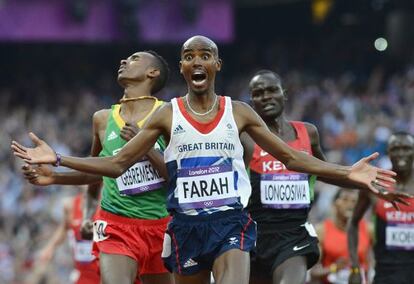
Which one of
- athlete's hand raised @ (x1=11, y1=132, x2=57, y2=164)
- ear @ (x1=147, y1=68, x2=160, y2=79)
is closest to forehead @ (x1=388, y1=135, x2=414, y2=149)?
ear @ (x1=147, y1=68, x2=160, y2=79)

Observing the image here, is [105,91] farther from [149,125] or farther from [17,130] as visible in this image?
[149,125]

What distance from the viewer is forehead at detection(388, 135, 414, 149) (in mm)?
10711

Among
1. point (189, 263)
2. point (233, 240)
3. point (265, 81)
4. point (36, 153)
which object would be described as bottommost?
point (189, 263)

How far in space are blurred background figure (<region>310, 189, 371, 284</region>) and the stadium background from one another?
5.82 metres

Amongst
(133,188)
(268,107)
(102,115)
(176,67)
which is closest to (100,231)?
(133,188)

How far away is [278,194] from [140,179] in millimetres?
1423

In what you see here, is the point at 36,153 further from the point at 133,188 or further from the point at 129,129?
the point at 133,188

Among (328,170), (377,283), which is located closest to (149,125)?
(328,170)

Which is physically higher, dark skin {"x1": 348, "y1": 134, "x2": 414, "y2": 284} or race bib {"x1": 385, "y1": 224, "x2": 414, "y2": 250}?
dark skin {"x1": 348, "y1": 134, "x2": 414, "y2": 284}

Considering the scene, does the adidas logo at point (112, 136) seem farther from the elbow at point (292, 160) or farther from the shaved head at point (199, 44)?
the elbow at point (292, 160)

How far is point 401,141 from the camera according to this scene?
1075 cm

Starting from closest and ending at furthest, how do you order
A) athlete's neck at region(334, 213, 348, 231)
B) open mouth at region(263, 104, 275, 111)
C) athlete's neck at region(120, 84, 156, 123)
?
athlete's neck at region(120, 84, 156, 123) < open mouth at region(263, 104, 275, 111) < athlete's neck at region(334, 213, 348, 231)

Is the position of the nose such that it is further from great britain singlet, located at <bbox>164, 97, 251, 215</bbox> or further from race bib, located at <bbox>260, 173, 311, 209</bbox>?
race bib, located at <bbox>260, 173, 311, 209</bbox>

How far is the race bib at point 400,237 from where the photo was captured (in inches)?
411
